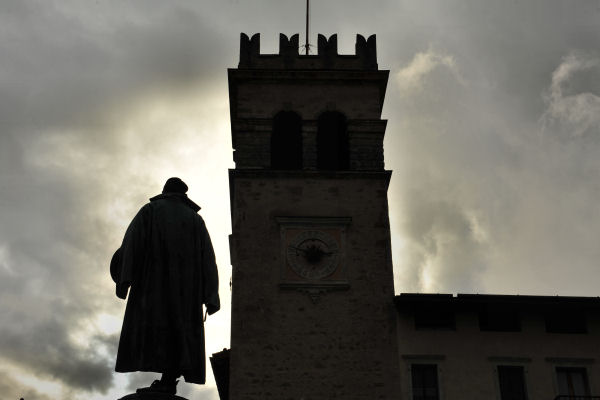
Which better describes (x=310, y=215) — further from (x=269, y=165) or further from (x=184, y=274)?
(x=184, y=274)

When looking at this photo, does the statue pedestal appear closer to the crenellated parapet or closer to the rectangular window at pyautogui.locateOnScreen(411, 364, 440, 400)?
the rectangular window at pyautogui.locateOnScreen(411, 364, 440, 400)

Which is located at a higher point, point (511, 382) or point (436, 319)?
point (436, 319)

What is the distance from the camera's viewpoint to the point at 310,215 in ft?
91.1

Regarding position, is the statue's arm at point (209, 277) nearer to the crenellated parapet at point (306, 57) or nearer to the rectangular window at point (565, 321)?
the rectangular window at point (565, 321)

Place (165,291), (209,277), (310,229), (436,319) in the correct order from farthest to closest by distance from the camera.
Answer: (310,229) → (436,319) → (209,277) → (165,291)

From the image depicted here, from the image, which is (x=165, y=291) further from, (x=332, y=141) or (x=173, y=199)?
(x=332, y=141)

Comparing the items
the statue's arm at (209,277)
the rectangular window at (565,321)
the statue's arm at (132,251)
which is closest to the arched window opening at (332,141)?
the rectangular window at (565,321)

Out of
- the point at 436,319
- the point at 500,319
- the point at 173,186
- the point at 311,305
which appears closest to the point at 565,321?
the point at 500,319

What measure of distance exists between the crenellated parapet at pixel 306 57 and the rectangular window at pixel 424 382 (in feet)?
35.7

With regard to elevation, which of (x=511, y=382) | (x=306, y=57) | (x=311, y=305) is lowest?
(x=511, y=382)

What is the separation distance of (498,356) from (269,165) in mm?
9104

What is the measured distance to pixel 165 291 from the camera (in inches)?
287

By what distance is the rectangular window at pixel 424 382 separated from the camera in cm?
2484

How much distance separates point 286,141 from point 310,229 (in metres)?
3.77
